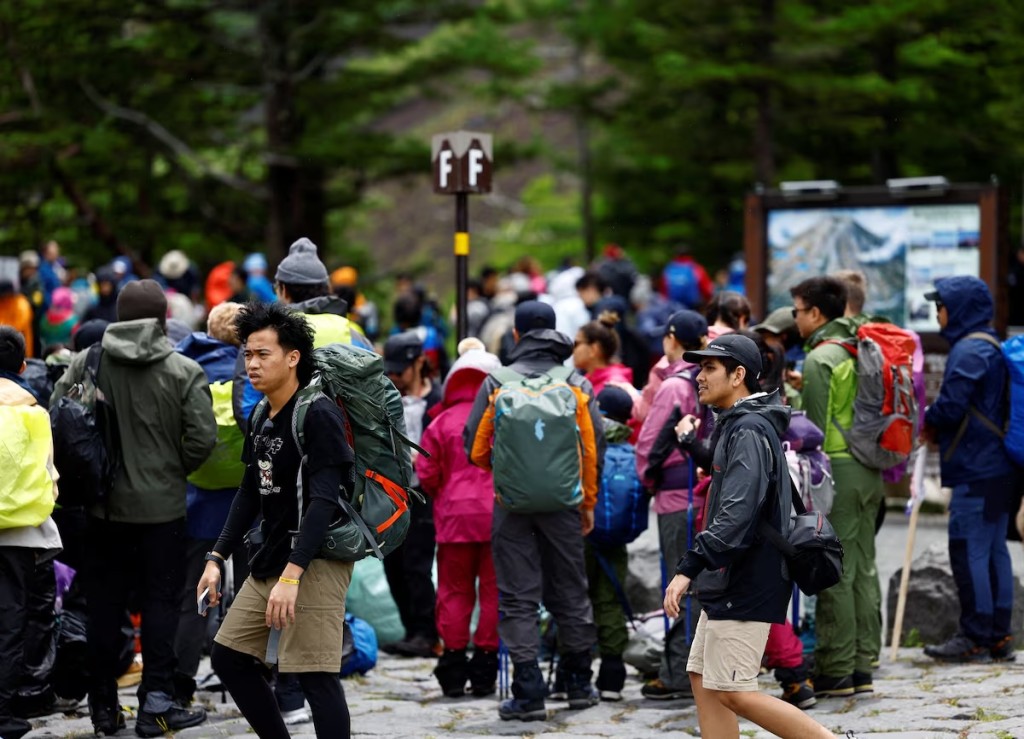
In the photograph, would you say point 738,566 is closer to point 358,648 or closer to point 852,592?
point 852,592

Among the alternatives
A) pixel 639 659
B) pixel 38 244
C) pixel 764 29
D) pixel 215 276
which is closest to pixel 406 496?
pixel 639 659

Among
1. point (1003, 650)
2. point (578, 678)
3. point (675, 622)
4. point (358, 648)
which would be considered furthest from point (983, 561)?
point (358, 648)

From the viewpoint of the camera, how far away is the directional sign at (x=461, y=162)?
30.7 ft

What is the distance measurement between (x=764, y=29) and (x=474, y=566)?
17212mm

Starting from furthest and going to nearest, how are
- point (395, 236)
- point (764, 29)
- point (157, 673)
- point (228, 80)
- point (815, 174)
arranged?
point (395, 236) < point (815, 174) < point (764, 29) < point (228, 80) < point (157, 673)

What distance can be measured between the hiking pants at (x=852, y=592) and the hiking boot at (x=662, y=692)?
69 centimetres

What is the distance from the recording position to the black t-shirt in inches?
212

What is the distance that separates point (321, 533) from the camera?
5.39 metres

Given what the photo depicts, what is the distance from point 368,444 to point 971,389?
398cm

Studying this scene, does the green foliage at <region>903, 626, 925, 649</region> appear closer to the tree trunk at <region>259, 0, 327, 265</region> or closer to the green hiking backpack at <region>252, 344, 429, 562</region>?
the green hiking backpack at <region>252, 344, 429, 562</region>

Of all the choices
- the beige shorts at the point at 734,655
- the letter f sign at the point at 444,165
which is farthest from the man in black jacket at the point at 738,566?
the letter f sign at the point at 444,165

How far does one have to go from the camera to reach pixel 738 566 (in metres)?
5.59

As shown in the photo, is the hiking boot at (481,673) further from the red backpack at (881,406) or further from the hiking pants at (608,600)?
the red backpack at (881,406)

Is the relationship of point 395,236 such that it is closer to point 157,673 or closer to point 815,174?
point 815,174
